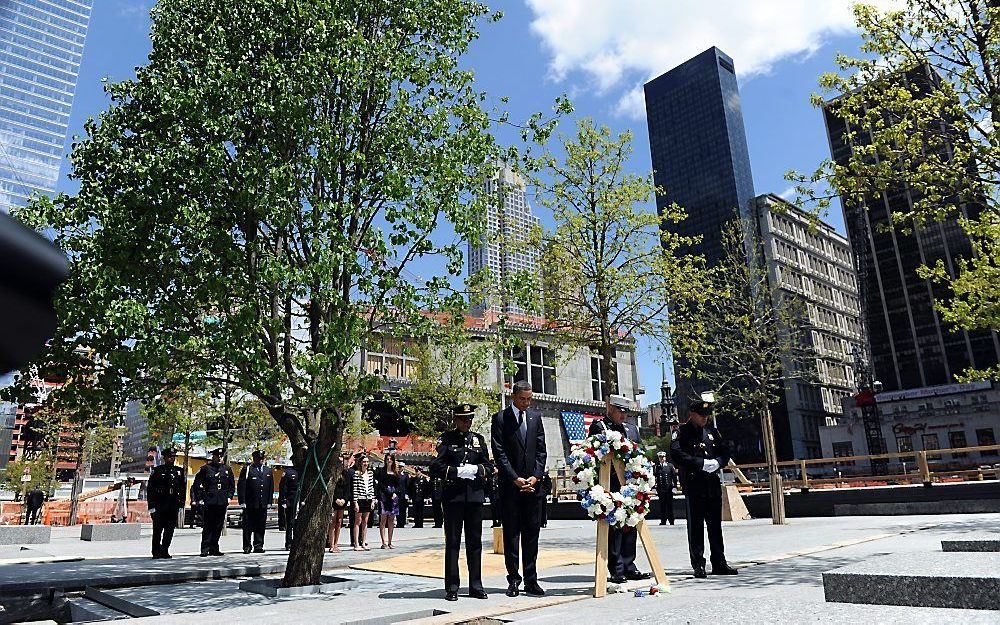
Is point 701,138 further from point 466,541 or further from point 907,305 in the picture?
point 466,541

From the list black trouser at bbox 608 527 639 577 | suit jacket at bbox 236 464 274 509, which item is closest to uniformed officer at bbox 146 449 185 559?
suit jacket at bbox 236 464 274 509

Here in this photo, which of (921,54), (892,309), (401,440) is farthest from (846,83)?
(892,309)

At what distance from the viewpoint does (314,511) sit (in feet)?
29.1

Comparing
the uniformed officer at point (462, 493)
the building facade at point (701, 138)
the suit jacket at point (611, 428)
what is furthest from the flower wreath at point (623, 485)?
the building facade at point (701, 138)

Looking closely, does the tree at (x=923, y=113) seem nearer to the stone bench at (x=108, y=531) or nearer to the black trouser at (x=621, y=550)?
the black trouser at (x=621, y=550)

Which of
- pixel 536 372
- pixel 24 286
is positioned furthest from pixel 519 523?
pixel 536 372

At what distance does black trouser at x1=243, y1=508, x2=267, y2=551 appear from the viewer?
50.1ft

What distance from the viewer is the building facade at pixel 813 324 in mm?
88562

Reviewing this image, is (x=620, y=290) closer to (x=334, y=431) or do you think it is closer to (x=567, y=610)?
(x=334, y=431)

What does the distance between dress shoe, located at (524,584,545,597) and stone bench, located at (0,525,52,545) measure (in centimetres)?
1891

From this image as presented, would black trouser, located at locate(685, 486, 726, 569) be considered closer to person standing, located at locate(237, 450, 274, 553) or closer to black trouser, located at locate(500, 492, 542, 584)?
black trouser, located at locate(500, 492, 542, 584)

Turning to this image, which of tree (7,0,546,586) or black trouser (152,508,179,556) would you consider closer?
tree (7,0,546,586)

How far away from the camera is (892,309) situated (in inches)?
3236

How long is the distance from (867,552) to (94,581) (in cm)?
1097
